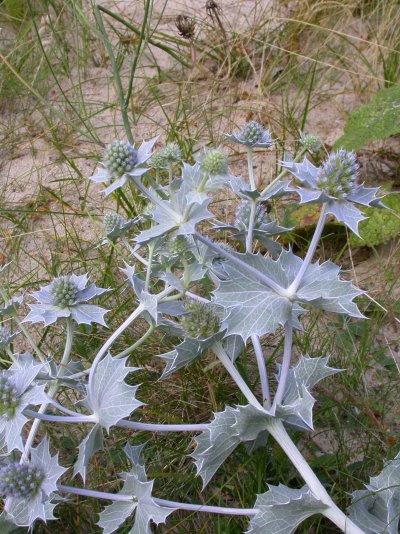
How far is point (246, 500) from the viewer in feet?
4.57

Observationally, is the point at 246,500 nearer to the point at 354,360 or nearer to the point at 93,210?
the point at 354,360

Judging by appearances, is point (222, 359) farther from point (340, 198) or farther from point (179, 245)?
point (340, 198)

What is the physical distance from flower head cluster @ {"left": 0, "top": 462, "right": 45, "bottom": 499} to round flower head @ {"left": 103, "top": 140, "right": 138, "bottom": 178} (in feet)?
2.01

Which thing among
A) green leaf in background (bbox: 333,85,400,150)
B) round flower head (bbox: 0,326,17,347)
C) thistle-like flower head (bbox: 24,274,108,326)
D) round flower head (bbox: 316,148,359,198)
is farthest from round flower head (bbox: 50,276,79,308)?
green leaf in background (bbox: 333,85,400,150)

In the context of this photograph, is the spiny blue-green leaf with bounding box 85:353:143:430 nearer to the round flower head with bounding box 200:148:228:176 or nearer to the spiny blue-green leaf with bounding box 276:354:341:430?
the spiny blue-green leaf with bounding box 276:354:341:430

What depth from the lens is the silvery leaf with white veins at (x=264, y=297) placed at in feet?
4.03

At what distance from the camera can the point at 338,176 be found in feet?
4.01

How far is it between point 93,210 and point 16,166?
53 centimetres

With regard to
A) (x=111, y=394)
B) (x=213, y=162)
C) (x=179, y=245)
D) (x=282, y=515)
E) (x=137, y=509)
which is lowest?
(x=137, y=509)

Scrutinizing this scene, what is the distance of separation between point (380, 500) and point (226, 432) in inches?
13.5

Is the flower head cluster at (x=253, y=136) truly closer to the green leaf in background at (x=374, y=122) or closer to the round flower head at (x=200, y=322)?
the round flower head at (x=200, y=322)

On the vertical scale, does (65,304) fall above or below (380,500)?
above

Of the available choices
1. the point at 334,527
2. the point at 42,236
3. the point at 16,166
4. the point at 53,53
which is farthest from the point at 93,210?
the point at 334,527

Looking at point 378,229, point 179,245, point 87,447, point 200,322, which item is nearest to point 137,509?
point 87,447
